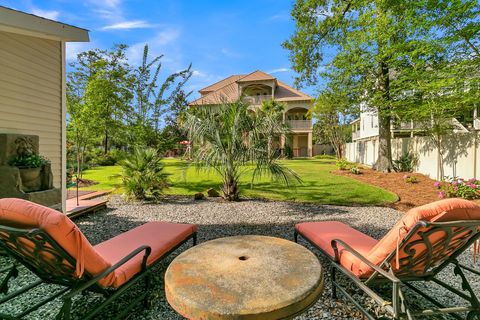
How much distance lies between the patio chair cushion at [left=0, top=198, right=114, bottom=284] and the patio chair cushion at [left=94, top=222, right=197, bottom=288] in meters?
0.45

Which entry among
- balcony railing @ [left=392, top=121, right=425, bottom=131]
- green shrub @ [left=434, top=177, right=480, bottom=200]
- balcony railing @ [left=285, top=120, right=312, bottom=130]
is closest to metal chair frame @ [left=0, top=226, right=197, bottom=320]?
green shrub @ [left=434, top=177, right=480, bottom=200]

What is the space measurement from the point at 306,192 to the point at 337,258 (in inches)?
257

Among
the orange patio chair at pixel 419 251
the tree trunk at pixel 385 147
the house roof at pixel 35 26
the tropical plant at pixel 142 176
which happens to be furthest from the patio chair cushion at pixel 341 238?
the tree trunk at pixel 385 147

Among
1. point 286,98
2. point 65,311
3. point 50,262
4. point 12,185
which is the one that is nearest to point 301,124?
point 286,98

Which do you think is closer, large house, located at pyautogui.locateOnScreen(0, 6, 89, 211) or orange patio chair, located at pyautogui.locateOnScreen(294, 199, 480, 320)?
orange patio chair, located at pyautogui.locateOnScreen(294, 199, 480, 320)

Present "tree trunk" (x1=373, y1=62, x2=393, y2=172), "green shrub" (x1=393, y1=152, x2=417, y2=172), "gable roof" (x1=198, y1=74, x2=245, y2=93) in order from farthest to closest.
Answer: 1. "gable roof" (x1=198, y1=74, x2=245, y2=93)
2. "green shrub" (x1=393, y1=152, x2=417, y2=172)
3. "tree trunk" (x1=373, y1=62, x2=393, y2=172)

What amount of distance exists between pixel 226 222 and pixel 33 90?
192 inches

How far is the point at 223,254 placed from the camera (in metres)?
2.12

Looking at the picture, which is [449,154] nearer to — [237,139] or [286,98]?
[237,139]

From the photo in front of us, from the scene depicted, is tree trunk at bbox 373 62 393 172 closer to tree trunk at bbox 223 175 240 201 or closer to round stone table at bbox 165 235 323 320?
tree trunk at bbox 223 175 240 201

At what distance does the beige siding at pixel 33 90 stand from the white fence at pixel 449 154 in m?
12.1

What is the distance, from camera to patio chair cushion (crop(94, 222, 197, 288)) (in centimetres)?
218

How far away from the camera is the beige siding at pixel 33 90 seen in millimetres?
4730

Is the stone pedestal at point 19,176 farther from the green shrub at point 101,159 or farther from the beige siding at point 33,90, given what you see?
the green shrub at point 101,159
